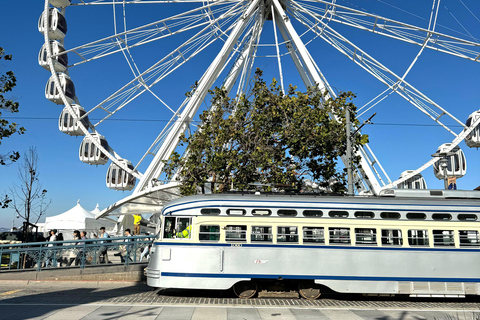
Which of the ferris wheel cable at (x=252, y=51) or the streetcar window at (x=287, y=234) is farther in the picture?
the ferris wheel cable at (x=252, y=51)

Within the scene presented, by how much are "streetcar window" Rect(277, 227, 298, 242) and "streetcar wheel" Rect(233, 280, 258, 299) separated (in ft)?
5.56

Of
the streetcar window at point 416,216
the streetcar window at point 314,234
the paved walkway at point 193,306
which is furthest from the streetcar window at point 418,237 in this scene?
the streetcar window at point 314,234

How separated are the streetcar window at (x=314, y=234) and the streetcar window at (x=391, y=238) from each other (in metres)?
1.97

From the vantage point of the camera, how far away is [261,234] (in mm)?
13336

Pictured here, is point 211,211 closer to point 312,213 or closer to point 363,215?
point 312,213

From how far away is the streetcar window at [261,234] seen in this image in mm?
13297

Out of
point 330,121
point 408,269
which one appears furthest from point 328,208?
point 330,121

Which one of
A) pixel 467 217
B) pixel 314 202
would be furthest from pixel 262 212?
pixel 467 217

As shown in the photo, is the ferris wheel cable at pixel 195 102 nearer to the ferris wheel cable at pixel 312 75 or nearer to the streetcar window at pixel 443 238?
the ferris wheel cable at pixel 312 75

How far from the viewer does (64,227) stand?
3706 cm

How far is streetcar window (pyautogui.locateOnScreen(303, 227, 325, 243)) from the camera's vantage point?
1331 centimetres

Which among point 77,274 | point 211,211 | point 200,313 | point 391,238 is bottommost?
point 200,313

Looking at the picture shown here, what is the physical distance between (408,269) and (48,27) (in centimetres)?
2444

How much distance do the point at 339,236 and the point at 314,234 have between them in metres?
0.80
